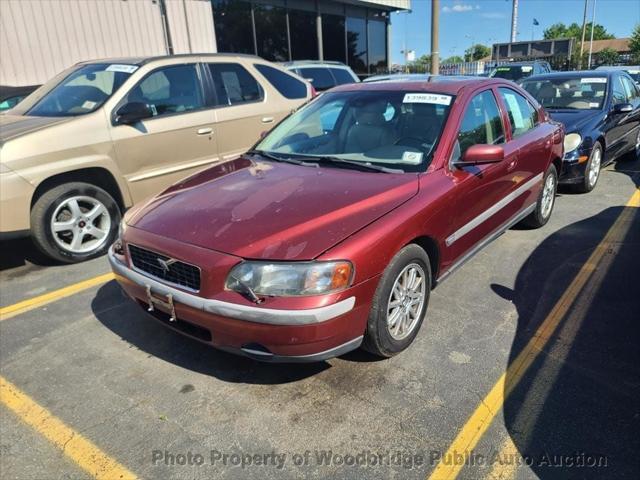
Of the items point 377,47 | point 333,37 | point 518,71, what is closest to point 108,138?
point 333,37

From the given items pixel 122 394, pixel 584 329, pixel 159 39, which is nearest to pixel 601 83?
pixel 584 329

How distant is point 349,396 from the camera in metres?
2.73

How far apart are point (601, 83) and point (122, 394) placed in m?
7.69

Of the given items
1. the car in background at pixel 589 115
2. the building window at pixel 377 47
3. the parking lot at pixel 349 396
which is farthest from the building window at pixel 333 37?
the parking lot at pixel 349 396

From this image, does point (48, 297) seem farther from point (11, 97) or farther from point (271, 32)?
point (271, 32)

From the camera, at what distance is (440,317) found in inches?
140

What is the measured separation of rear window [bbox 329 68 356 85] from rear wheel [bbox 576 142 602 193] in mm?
5426

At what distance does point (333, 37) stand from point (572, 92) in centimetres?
1295

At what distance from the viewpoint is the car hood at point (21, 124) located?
→ 14.1 ft

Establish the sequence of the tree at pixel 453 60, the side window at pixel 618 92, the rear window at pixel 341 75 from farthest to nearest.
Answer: the tree at pixel 453 60 → the rear window at pixel 341 75 → the side window at pixel 618 92

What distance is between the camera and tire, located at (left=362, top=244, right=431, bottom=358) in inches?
107

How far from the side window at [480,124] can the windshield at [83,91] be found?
11.1 ft

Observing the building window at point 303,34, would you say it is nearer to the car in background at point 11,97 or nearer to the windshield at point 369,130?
the car in background at point 11,97

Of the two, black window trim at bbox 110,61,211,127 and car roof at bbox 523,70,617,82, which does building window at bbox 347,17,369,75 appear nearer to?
car roof at bbox 523,70,617,82
